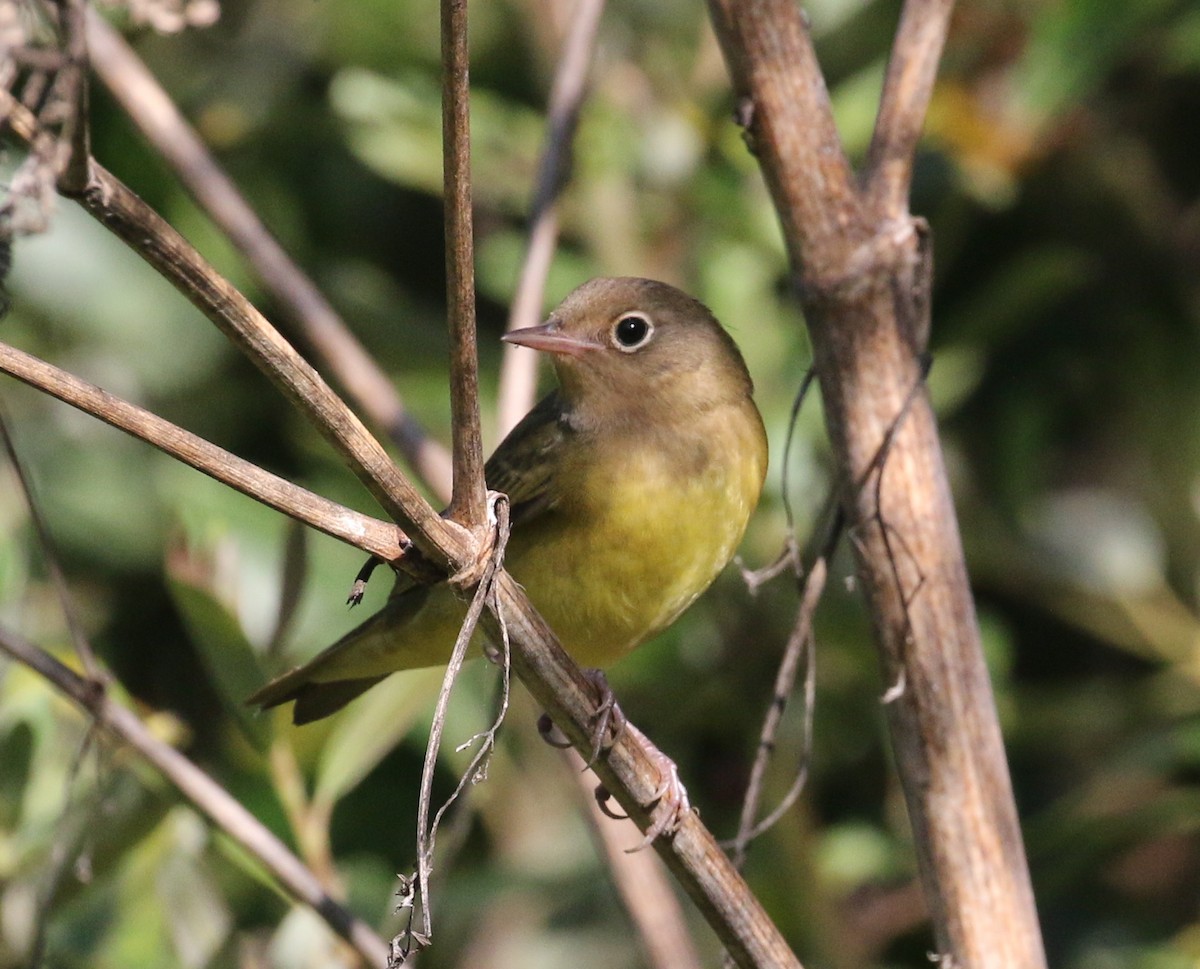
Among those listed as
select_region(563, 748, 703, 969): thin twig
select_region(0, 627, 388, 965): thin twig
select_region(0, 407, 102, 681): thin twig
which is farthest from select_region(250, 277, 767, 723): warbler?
select_region(0, 407, 102, 681): thin twig

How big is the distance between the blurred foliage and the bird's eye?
706 millimetres

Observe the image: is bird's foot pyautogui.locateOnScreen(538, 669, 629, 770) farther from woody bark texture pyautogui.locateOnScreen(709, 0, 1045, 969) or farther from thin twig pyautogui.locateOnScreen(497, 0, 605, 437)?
thin twig pyautogui.locateOnScreen(497, 0, 605, 437)

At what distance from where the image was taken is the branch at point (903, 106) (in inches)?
109

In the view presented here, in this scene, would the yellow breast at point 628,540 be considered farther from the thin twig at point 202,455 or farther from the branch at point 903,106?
the thin twig at point 202,455

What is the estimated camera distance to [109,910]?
349cm

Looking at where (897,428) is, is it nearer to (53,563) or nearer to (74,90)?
(53,563)

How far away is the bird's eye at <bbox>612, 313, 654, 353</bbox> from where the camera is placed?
385 centimetres

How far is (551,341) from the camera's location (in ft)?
11.9

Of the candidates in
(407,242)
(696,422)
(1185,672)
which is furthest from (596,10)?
(1185,672)

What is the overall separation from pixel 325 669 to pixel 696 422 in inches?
38.6

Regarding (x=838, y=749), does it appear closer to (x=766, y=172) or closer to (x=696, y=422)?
(x=696, y=422)

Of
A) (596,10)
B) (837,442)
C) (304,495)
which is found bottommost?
(304,495)

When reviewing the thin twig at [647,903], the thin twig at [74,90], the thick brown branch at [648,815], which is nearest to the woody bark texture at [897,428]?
the thick brown branch at [648,815]

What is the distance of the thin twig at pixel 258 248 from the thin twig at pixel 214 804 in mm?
990
